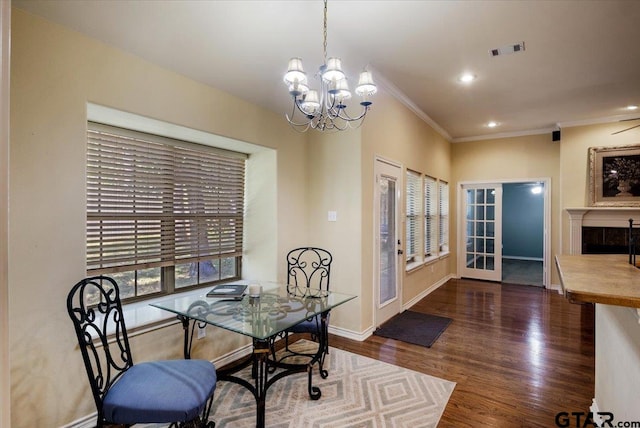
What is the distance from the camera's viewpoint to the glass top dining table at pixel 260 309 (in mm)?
1940

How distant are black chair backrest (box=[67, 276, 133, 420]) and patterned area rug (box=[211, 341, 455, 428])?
755 mm

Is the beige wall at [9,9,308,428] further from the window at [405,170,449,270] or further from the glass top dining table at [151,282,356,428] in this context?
the window at [405,170,449,270]

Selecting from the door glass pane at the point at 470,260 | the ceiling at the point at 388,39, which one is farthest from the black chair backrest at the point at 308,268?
the door glass pane at the point at 470,260

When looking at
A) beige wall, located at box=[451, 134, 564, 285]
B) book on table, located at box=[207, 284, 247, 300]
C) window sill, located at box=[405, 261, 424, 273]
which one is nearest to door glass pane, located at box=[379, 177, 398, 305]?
window sill, located at box=[405, 261, 424, 273]

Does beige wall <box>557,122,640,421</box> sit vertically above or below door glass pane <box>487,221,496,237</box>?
below

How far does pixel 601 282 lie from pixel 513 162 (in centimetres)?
571

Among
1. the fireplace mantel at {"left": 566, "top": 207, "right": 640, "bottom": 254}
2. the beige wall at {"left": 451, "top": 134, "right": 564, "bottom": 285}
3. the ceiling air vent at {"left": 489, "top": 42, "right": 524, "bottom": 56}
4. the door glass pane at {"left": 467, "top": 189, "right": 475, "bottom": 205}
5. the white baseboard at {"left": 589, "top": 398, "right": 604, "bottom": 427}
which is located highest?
the ceiling air vent at {"left": 489, "top": 42, "right": 524, "bottom": 56}

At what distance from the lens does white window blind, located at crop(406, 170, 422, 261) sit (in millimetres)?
4574

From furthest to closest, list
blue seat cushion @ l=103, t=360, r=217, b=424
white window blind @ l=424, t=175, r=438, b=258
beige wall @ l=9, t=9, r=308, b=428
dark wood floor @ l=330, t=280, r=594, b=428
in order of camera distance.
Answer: white window blind @ l=424, t=175, r=438, b=258, dark wood floor @ l=330, t=280, r=594, b=428, beige wall @ l=9, t=9, r=308, b=428, blue seat cushion @ l=103, t=360, r=217, b=424

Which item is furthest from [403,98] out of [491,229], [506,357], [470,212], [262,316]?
[491,229]

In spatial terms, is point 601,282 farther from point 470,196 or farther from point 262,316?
point 470,196

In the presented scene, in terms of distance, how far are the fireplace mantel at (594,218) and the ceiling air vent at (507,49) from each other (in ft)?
11.7

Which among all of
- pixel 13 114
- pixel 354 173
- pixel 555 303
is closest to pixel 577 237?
pixel 555 303

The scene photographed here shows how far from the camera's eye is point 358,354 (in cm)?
305
